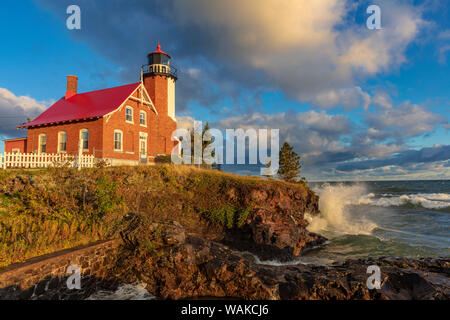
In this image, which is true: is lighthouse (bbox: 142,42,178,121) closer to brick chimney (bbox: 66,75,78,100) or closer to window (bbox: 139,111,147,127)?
window (bbox: 139,111,147,127)

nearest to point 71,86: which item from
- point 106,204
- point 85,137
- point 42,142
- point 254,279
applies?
point 42,142

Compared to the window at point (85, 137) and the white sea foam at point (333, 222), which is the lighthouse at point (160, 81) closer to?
the window at point (85, 137)

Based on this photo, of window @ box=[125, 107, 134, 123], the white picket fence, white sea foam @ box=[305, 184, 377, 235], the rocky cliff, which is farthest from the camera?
window @ box=[125, 107, 134, 123]

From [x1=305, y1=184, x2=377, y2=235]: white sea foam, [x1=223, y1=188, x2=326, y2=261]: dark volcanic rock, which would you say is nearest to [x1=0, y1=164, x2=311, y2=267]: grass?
[x1=223, y1=188, x2=326, y2=261]: dark volcanic rock

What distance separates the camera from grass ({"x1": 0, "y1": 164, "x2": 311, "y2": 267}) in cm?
664

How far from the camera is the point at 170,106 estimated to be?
2738 centimetres

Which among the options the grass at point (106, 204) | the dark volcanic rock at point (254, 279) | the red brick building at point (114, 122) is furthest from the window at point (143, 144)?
the dark volcanic rock at point (254, 279)

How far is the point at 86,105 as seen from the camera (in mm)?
22406

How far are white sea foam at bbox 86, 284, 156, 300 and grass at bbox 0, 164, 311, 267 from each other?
1.23 m

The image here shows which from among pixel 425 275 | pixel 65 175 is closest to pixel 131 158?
pixel 65 175

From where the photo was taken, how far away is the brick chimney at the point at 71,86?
81.0 ft

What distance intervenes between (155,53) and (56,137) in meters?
14.1

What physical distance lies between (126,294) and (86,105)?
21.4 m
